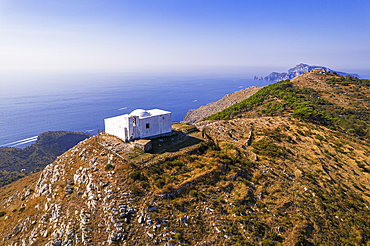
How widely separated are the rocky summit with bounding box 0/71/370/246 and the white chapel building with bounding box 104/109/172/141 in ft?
6.64

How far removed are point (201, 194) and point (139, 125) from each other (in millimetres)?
17684

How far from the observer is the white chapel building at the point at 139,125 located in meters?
32.2

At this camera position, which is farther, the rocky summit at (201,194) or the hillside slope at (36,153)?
the hillside slope at (36,153)

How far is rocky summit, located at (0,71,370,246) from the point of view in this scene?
1883cm

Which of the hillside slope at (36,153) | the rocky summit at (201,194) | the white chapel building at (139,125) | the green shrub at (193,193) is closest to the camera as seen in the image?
the rocky summit at (201,194)

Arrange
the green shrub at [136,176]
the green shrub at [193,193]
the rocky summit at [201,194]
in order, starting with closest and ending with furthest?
the rocky summit at [201,194] < the green shrub at [193,193] < the green shrub at [136,176]

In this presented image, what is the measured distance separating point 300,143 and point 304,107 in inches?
873

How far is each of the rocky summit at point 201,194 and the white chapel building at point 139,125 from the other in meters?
2.02

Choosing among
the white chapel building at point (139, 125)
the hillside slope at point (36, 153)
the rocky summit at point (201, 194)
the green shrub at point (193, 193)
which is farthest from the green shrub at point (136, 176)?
the hillside slope at point (36, 153)

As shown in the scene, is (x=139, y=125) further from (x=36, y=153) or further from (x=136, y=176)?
(x=36, y=153)

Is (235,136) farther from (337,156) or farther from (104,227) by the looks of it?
(104,227)

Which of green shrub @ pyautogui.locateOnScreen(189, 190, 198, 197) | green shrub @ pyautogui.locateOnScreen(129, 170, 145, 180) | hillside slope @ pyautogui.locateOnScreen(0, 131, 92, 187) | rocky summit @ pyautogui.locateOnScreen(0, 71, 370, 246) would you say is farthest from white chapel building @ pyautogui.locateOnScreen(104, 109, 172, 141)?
hillside slope @ pyautogui.locateOnScreen(0, 131, 92, 187)

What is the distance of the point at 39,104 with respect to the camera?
199125 mm

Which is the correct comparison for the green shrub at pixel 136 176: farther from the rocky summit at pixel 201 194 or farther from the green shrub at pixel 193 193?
the green shrub at pixel 193 193
